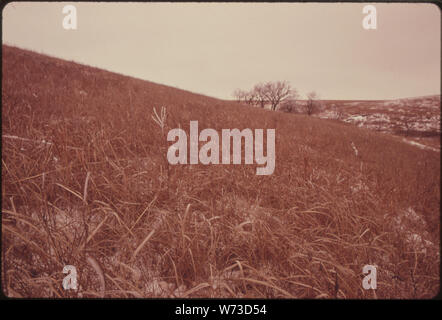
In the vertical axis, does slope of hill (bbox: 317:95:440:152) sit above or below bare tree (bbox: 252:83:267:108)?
below

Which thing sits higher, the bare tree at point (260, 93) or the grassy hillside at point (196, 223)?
the bare tree at point (260, 93)

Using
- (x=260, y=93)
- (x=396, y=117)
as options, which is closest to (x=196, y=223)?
(x=260, y=93)

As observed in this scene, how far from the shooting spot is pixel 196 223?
1.10m

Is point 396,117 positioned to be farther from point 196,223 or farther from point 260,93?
point 196,223

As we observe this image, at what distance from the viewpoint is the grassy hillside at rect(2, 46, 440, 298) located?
2.96 ft

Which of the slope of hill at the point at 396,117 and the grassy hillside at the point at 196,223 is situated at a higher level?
the slope of hill at the point at 396,117

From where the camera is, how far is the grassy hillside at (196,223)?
35.5 inches

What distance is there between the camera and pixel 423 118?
240cm

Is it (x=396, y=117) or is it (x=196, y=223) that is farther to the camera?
(x=396, y=117)

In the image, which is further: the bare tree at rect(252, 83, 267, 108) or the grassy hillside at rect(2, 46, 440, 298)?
the bare tree at rect(252, 83, 267, 108)

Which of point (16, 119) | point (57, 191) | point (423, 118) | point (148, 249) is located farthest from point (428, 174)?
point (16, 119)

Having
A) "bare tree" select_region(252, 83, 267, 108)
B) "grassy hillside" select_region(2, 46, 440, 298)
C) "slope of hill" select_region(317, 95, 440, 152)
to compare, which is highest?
"bare tree" select_region(252, 83, 267, 108)

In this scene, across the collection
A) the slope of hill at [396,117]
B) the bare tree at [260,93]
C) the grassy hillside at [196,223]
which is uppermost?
the bare tree at [260,93]

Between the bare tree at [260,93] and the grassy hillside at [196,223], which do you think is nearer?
the grassy hillside at [196,223]
